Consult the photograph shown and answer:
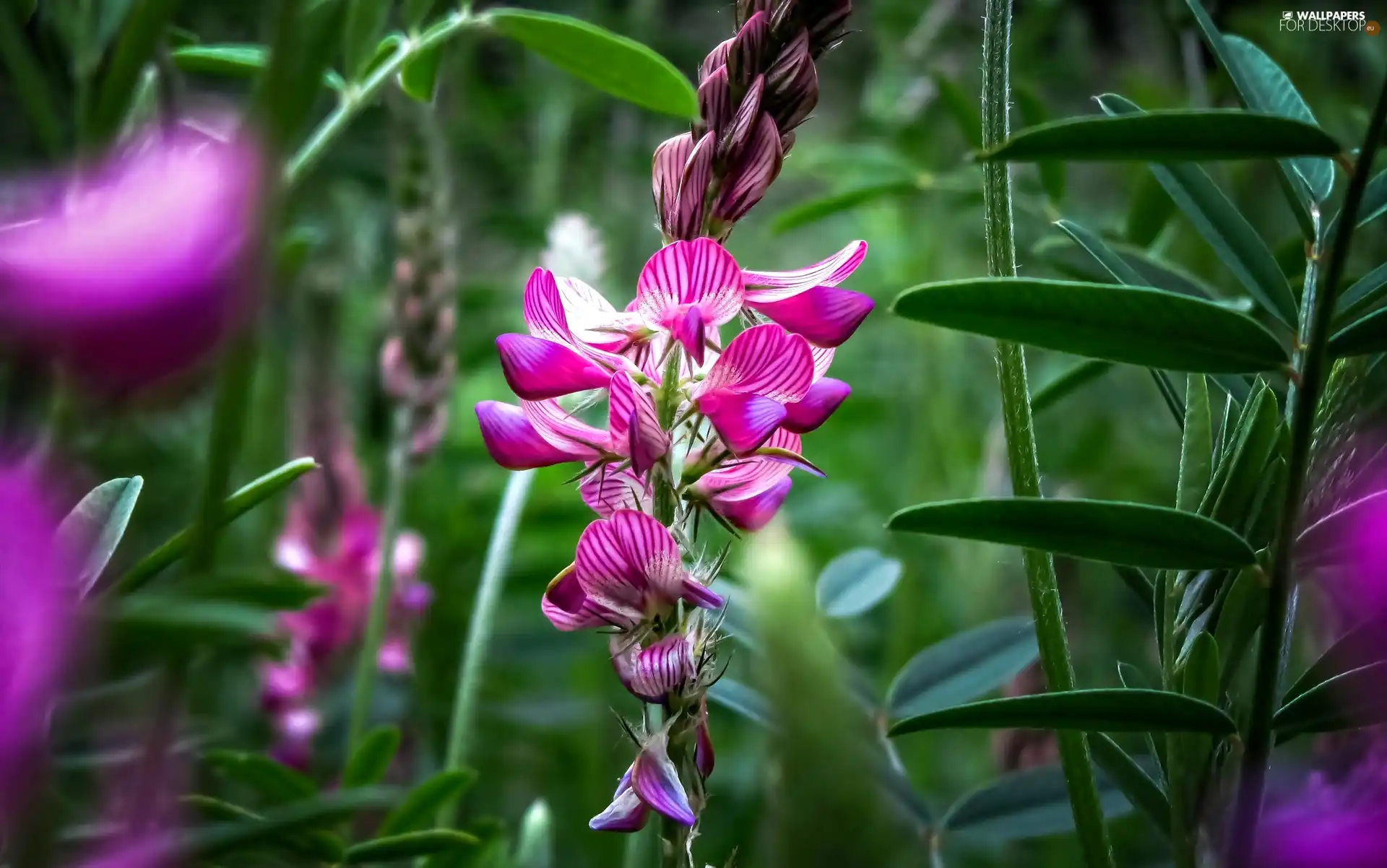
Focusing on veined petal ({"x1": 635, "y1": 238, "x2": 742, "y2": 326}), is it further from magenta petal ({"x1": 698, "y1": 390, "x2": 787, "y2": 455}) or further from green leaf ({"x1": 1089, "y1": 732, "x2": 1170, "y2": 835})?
green leaf ({"x1": 1089, "y1": 732, "x2": 1170, "y2": 835})

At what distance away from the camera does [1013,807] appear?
0.46 meters

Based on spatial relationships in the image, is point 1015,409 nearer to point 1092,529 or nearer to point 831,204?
point 1092,529

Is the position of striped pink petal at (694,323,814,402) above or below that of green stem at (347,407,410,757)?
above

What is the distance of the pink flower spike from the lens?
32 cm

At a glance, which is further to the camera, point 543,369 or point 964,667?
point 964,667

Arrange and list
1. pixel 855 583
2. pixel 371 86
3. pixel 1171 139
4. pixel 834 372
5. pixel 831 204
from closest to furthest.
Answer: pixel 1171 139 → pixel 371 86 → pixel 855 583 → pixel 831 204 → pixel 834 372

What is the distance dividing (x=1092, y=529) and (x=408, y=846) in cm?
22

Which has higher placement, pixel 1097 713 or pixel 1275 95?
pixel 1275 95

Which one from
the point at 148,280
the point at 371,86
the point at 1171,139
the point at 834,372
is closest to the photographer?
the point at 148,280

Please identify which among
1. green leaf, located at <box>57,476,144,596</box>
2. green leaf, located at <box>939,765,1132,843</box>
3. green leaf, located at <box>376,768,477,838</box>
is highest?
green leaf, located at <box>57,476,144,596</box>

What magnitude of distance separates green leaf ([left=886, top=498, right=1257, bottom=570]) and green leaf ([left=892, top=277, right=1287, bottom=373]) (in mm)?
43

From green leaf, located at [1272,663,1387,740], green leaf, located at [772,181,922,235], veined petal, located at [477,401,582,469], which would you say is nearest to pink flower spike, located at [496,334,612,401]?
veined petal, located at [477,401,582,469]

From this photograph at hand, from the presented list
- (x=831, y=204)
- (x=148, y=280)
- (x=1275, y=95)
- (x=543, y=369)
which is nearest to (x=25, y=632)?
(x=148, y=280)

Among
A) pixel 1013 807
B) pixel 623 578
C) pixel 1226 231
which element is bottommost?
pixel 1013 807
